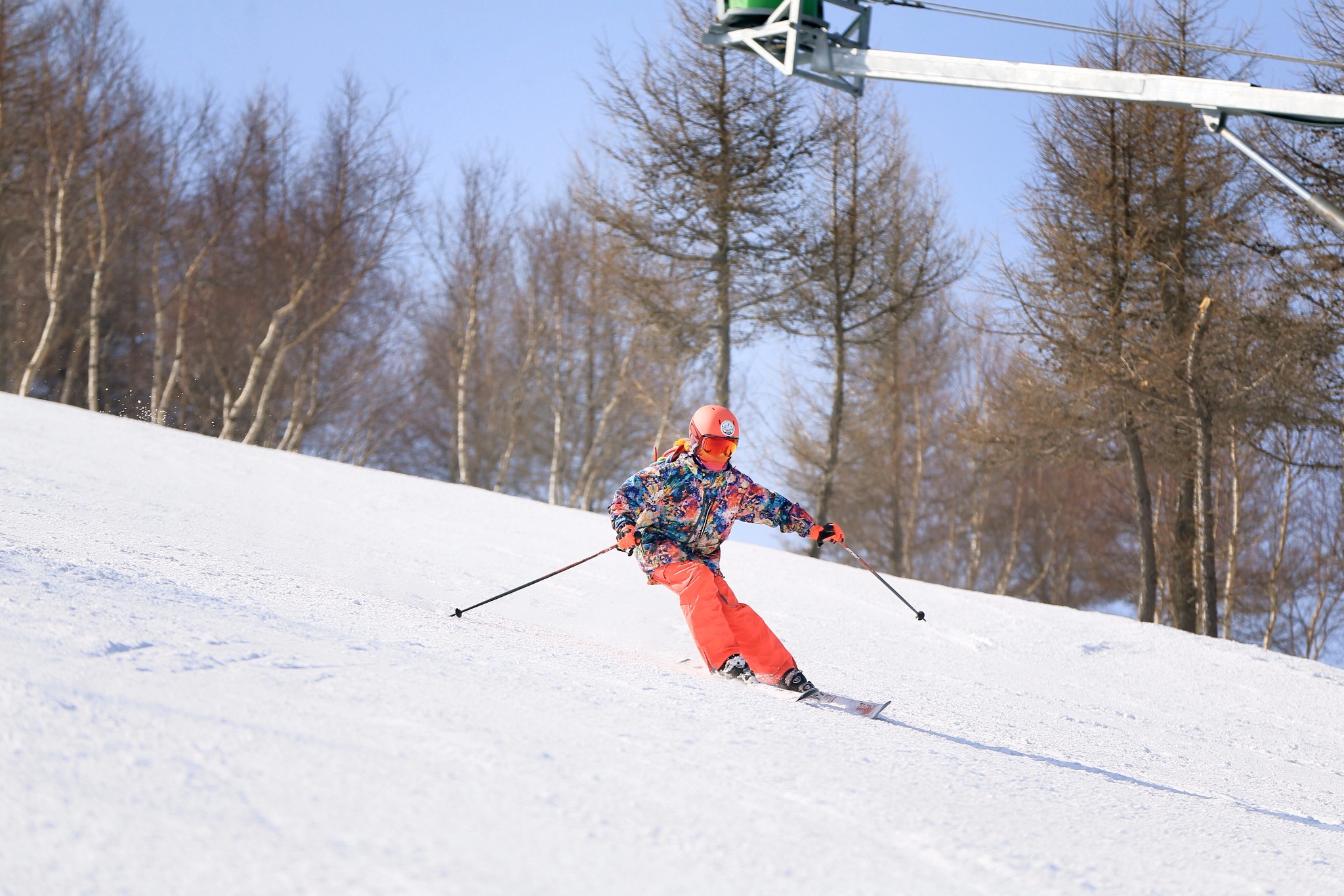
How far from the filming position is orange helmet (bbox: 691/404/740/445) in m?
5.43

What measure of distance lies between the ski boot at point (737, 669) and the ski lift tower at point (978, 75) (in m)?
4.43

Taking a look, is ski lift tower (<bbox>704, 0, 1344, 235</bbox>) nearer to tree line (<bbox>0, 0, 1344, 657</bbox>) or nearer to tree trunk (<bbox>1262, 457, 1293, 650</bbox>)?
tree line (<bbox>0, 0, 1344, 657</bbox>)

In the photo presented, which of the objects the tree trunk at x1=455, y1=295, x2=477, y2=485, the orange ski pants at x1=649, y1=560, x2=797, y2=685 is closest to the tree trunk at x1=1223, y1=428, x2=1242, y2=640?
the tree trunk at x1=455, y1=295, x2=477, y2=485

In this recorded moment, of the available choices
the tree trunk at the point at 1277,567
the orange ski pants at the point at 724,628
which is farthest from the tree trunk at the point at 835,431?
the orange ski pants at the point at 724,628

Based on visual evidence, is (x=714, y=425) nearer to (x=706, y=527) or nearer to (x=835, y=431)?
(x=706, y=527)

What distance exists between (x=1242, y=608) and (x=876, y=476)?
8.13 m

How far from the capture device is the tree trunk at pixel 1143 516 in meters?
14.5

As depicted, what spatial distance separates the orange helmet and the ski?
4.76ft

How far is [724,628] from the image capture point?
5.00 metres

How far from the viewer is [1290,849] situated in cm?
343

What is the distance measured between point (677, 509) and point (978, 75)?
13.3 ft

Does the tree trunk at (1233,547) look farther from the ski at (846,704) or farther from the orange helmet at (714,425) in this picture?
the ski at (846,704)

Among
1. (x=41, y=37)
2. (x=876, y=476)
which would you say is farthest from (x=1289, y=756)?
(x=41, y=37)

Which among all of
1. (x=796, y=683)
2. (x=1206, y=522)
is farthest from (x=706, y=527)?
(x=1206, y=522)
